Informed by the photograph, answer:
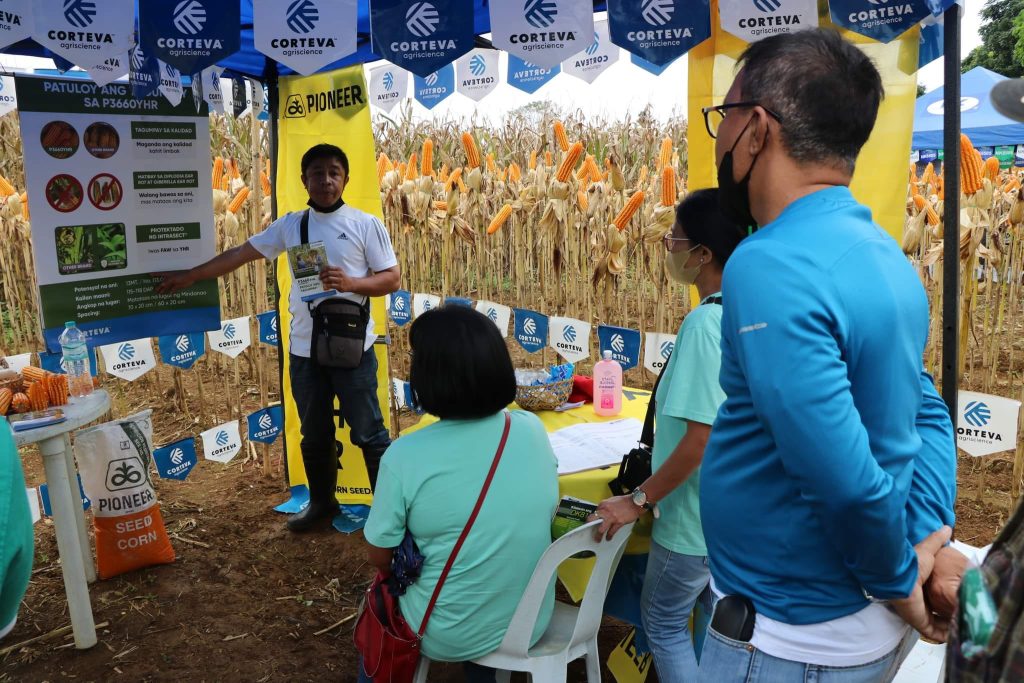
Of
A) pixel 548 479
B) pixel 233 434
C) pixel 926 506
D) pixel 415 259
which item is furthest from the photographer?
pixel 415 259

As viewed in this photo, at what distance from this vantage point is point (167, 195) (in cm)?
402

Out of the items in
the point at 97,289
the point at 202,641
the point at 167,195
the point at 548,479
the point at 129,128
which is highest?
the point at 129,128

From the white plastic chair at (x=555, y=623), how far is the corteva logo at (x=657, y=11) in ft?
6.12

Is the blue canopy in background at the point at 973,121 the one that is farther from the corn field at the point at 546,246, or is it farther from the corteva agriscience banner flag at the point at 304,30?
the corteva agriscience banner flag at the point at 304,30

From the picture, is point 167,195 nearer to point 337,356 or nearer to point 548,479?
point 337,356

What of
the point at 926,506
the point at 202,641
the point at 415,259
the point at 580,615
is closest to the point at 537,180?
the point at 415,259

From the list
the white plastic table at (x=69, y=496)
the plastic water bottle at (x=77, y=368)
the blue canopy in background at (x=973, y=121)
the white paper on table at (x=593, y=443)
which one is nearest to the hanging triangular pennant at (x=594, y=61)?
the white paper on table at (x=593, y=443)

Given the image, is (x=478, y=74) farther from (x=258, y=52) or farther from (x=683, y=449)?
(x=683, y=449)

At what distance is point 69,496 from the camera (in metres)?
2.90

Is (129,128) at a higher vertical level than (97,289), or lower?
higher

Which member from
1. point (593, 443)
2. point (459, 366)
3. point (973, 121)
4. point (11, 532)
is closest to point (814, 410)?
point (459, 366)

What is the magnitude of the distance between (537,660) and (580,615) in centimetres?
17

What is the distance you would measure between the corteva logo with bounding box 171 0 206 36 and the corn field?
183 centimetres

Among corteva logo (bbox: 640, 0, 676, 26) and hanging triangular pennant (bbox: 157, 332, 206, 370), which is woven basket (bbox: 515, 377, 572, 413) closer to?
corteva logo (bbox: 640, 0, 676, 26)
